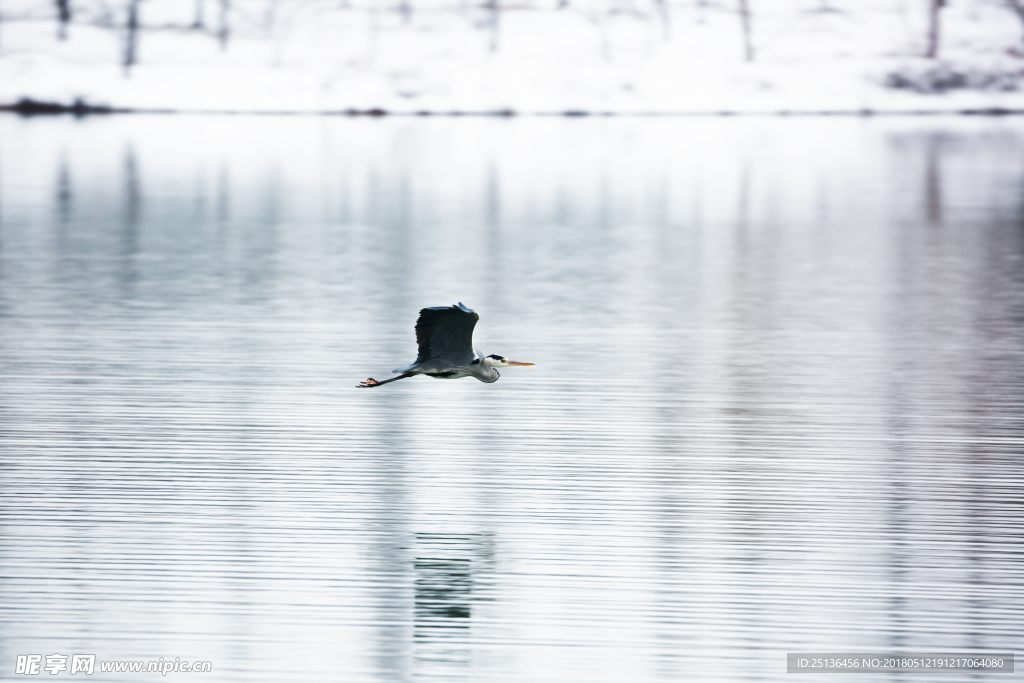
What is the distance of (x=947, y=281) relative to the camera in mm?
9820

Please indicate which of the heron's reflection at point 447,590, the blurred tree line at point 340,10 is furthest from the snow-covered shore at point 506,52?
the heron's reflection at point 447,590

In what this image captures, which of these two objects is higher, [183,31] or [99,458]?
[183,31]

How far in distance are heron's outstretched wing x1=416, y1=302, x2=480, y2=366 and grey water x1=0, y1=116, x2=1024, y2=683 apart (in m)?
0.59

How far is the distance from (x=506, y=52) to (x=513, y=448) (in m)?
24.6

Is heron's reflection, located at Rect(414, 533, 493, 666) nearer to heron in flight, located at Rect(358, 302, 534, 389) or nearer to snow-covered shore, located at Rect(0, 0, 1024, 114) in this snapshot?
heron in flight, located at Rect(358, 302, 534, 389)

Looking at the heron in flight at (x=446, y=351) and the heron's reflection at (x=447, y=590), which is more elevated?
the heron in flight at (x=446, y=351)

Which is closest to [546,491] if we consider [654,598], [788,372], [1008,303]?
[654,598]

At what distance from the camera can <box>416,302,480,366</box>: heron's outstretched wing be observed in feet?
14.5

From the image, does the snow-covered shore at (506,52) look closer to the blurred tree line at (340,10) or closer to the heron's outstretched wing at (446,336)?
the blurred tree line at (340,10)

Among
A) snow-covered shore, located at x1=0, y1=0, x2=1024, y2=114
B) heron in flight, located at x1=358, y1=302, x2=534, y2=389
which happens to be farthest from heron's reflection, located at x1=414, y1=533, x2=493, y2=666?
snow-covered shore, located at x1=0, y1=0, x2=1024, y2=114

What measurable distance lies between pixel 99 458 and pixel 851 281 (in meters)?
6.00

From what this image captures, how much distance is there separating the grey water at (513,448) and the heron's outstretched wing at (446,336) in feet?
1.93

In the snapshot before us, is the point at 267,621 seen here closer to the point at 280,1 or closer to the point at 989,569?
the point at 989,569

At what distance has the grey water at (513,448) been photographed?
4012 mm
